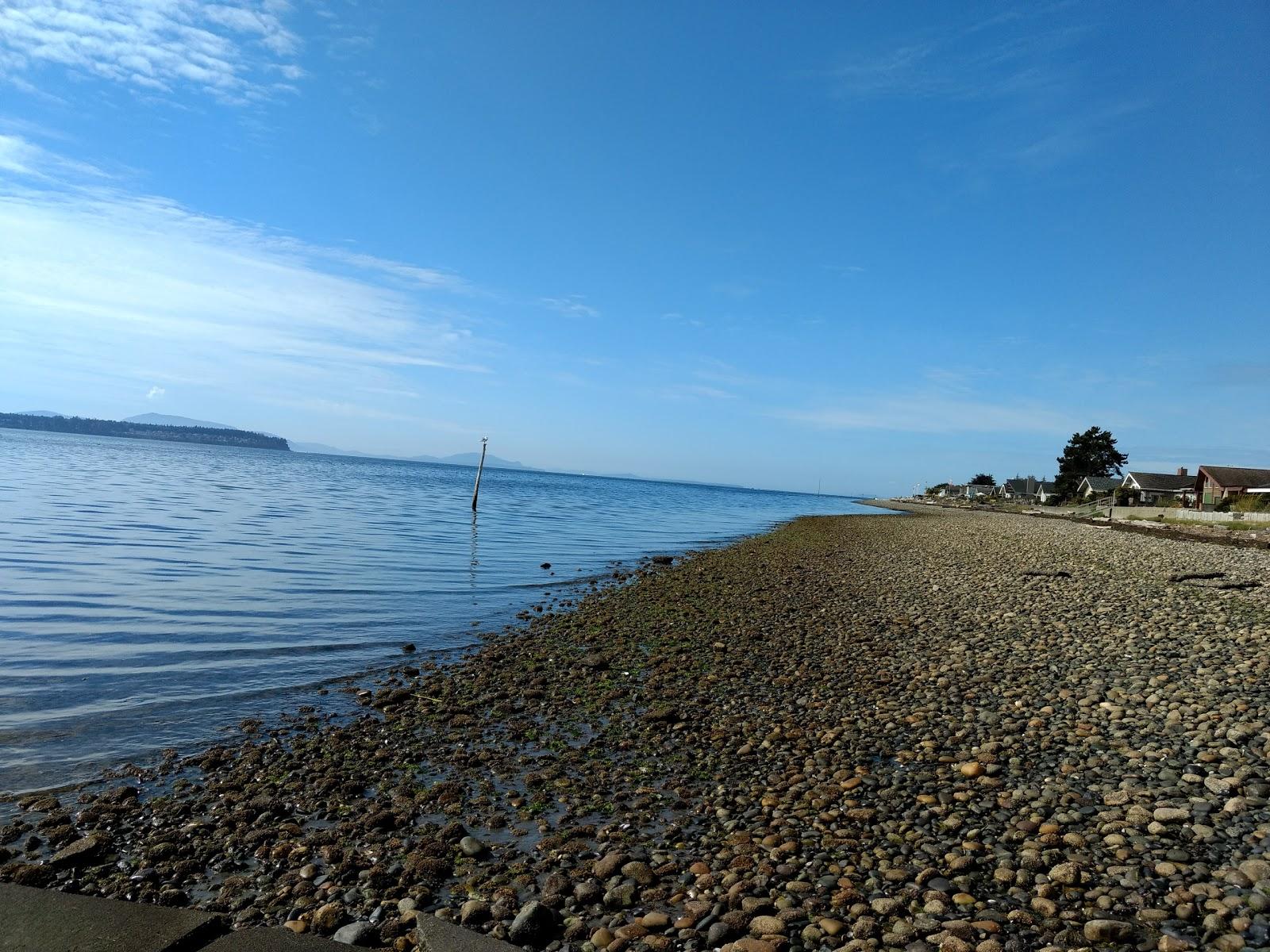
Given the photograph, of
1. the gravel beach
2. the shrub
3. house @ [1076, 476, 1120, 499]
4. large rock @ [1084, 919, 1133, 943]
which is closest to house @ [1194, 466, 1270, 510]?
the shrub

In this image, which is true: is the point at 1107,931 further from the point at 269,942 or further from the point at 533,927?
the point at 269,942

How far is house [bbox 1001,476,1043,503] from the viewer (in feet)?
449

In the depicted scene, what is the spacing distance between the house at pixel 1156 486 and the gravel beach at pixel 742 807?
301 ft

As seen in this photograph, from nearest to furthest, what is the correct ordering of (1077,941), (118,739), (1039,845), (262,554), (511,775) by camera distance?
1. (1077,941)
2. (1039,845)
3. (511,775)
4. (118,739)
5. (262,554)

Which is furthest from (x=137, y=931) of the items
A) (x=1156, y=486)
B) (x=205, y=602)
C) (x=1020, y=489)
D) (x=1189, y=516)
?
(x=1020, y=489)

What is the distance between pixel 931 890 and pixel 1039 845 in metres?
1.18

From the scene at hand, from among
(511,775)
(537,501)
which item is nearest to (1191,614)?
(511,775)

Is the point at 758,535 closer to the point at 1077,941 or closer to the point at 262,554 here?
the point at 262,554

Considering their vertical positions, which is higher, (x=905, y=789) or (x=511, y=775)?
(x=905, y=789)

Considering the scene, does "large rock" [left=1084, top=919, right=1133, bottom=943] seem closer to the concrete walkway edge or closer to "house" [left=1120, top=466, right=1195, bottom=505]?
the concrete walkway edge

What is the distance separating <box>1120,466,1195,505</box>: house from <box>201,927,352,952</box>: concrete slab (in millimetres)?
102065

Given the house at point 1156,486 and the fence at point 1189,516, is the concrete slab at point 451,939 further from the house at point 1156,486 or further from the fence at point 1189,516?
the house at point 1156,486

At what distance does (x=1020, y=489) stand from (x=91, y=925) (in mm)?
158943

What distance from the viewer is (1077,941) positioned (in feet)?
14.1
